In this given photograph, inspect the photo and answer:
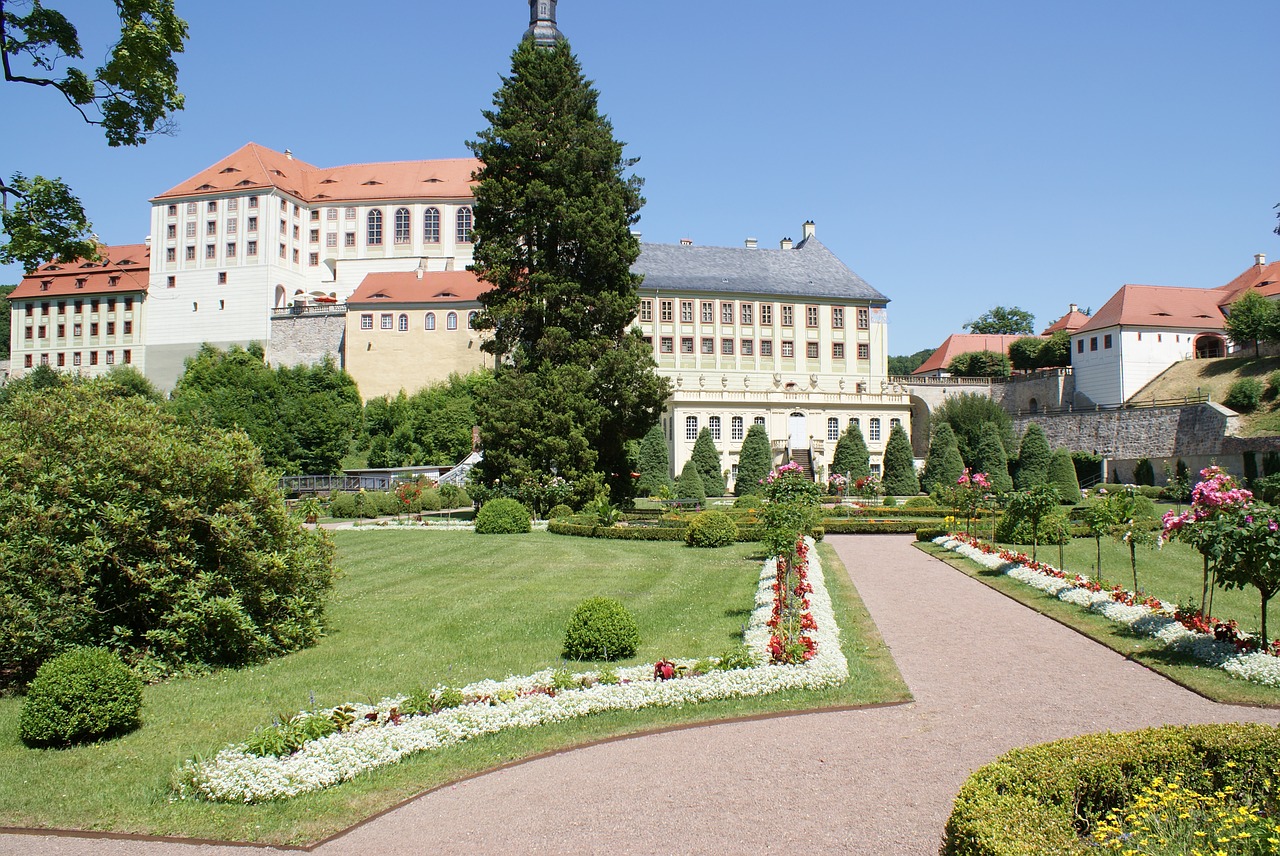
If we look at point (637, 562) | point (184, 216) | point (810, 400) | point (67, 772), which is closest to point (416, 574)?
point (637, 562)

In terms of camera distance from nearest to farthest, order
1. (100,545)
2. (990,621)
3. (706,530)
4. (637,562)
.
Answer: (100,545) → (990,621) → (637,562) → (706,530)

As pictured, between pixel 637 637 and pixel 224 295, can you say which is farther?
pixel 224 295

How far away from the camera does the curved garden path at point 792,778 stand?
245 inches

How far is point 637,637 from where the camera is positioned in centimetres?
1151

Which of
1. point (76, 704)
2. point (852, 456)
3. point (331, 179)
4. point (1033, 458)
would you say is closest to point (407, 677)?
point (76, 704)

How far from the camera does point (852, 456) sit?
51.3 m

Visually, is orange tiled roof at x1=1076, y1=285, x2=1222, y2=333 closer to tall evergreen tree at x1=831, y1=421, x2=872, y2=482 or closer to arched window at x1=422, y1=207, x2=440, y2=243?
tall evergreen tree at x1=831, y1=421, x2=872, y2=482

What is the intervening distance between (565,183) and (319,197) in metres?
54.7

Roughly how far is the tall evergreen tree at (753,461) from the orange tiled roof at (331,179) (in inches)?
1469

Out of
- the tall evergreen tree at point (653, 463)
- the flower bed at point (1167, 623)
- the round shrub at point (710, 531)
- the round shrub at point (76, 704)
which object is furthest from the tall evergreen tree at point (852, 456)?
the round shrub at point (76, 704)

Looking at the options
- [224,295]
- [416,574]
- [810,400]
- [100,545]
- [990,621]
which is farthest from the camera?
[224,295]

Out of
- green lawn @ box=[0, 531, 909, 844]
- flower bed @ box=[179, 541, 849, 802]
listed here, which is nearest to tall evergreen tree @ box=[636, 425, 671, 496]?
green lawn @ box=[0, 531, 909, 844]

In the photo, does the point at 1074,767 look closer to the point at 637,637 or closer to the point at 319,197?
the point at 637,637

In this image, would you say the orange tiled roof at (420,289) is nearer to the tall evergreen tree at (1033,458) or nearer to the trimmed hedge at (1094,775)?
the tall evergreen tree at (1033,458)
